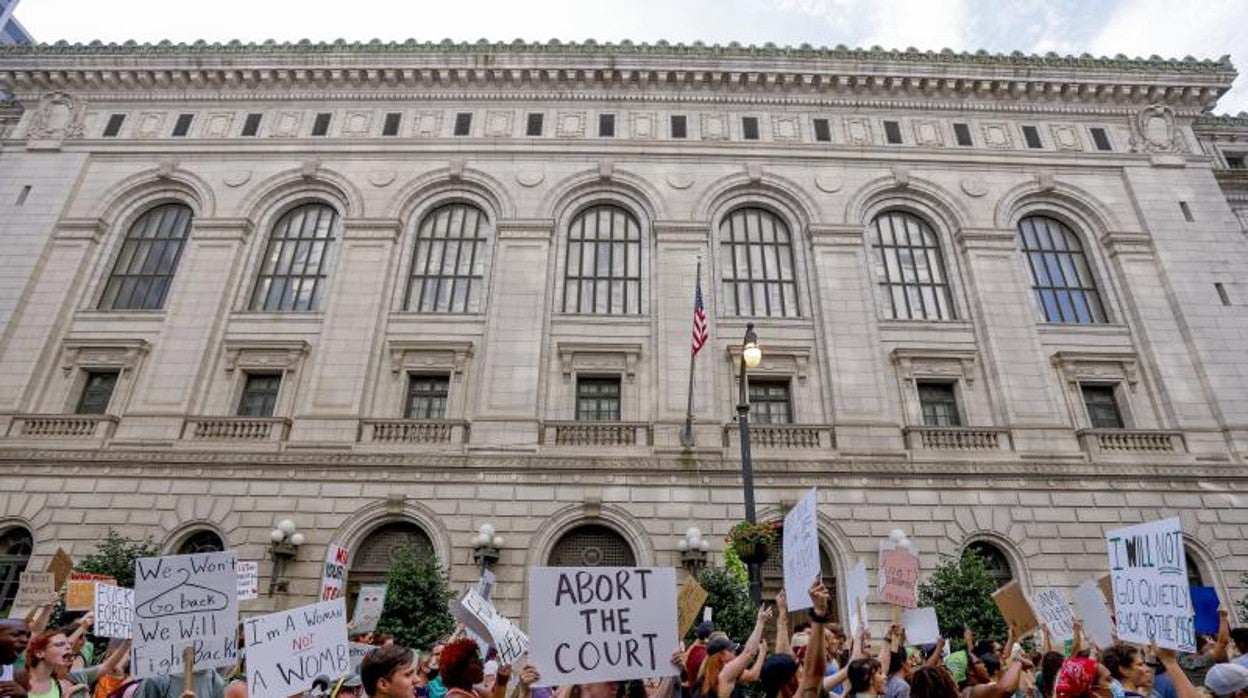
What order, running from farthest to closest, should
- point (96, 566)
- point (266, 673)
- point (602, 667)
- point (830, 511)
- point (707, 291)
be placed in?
point (707, 291)
point (830, 511)
point (96, 566)
point (266, 673)
point (602, 667)

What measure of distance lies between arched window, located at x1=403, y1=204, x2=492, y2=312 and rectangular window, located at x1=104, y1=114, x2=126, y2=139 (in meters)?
13.6

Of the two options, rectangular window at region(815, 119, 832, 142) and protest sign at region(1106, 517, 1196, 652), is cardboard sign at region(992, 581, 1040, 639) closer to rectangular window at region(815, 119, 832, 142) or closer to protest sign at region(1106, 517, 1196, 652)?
protest sign at region(1106, 517, 1196, 652)

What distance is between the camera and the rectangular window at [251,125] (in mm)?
27391

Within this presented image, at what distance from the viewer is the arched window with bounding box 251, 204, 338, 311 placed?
2477cm

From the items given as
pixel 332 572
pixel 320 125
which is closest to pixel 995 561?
pixel 332 572

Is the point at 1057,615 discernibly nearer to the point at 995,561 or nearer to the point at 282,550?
the point at 995,561

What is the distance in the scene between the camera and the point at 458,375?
75.4 ft

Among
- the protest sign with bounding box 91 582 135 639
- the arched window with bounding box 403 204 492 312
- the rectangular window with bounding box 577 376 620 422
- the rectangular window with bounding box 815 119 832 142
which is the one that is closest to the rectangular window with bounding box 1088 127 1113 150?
the rectangular window with bounding box 815 119 832 142

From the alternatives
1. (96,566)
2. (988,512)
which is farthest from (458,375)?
(988,512)

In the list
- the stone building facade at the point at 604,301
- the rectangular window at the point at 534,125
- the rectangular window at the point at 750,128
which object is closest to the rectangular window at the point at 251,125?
the stone building facade at the point at 604,301

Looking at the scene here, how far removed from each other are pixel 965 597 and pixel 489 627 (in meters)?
14.8

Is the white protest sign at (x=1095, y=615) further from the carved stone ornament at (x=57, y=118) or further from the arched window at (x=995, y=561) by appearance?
the carved stone ornament at (x=57, y=118)

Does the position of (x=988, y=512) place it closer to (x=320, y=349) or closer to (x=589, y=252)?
(x=589, y=252)

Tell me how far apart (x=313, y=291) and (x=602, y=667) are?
22.8m
